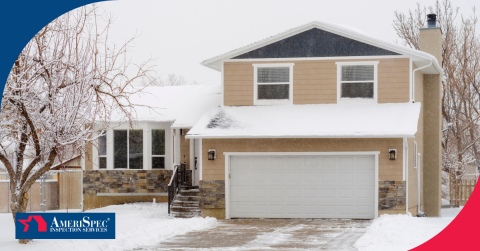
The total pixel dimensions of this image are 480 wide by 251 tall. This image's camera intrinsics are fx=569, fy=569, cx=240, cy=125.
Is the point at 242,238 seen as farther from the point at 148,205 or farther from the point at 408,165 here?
the point at 148,205

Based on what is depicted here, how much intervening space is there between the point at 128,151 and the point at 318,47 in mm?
7856

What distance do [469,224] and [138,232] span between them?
6758 millimetres

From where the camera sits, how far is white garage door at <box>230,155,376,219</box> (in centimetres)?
1593

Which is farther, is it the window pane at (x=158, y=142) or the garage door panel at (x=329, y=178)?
the window pane at (x=158, y=142)

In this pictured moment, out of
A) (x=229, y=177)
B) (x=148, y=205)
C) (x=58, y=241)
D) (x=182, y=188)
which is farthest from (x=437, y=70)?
(x=58, y=241)

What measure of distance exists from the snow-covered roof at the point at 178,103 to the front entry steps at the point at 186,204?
86.6 inches

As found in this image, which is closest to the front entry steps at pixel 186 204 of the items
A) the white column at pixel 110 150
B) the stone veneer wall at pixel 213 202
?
the stone veneer wall at pixel 213 202

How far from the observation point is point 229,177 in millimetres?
16484

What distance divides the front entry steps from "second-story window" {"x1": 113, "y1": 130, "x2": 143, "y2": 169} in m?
2.48

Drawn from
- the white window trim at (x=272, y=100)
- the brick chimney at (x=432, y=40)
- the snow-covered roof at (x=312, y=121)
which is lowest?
the snow-covered roof at (x=312, y=121)

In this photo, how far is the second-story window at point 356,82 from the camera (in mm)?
16719


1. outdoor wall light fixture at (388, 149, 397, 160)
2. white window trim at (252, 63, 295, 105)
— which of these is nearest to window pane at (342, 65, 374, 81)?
white window trim at (252, 63, 295, 105)

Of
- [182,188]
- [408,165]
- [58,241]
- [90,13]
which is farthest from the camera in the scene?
[182,188]

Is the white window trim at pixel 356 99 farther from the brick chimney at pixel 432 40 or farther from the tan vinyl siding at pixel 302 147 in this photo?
the brick chimney at pixel 432 40
